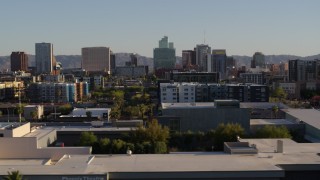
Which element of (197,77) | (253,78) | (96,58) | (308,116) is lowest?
(308,116)

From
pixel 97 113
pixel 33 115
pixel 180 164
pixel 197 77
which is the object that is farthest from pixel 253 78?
pixel 180 164

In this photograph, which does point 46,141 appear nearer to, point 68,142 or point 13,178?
point 68,142

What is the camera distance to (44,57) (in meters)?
141

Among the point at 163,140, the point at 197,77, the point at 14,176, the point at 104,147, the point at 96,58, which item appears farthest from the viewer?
the point at 96,58

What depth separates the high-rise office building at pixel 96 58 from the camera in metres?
160

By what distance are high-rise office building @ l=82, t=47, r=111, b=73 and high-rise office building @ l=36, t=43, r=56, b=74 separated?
19.6 m

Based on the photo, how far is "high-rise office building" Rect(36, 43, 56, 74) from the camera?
140 meters

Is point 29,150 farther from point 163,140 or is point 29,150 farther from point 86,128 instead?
point 86,128

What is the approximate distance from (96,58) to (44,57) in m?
23.8

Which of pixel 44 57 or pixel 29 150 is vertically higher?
pixel 44 57

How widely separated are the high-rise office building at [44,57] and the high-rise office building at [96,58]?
19617 mm

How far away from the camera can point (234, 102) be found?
26469 mm

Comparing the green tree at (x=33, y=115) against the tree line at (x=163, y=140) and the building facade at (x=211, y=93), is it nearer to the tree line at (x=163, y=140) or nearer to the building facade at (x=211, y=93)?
the building facade at (x=211, y=93)

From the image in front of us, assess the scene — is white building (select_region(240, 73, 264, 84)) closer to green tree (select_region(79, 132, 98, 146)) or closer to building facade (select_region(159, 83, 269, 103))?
building facade (select_region(159, 83, 269, 103))
